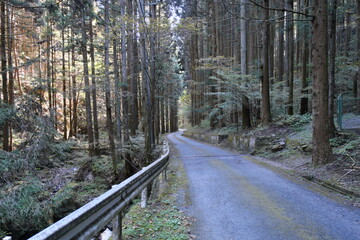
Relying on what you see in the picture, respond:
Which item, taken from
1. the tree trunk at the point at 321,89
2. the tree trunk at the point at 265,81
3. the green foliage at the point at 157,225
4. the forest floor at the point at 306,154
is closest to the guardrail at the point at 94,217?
the green foliage at the point at 157,225

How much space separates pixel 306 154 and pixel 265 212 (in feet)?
21.4

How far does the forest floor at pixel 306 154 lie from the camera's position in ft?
21.6

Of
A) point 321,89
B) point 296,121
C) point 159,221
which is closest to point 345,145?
point 321,89

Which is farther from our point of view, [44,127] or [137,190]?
[44,127]

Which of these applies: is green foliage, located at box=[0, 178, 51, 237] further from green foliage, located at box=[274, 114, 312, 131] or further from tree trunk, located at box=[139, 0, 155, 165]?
green foliage, located at box=[274, 114, 312, 131]

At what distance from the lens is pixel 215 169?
9578 millimetres

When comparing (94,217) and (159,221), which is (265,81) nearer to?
(159,221)

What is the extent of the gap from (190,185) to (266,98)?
9.94 m

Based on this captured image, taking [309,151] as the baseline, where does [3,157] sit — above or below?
above

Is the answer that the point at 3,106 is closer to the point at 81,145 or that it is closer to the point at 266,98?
the point at 266,98

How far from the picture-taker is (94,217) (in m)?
2.77

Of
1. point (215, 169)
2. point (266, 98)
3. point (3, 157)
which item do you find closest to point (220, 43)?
point (266, 98)

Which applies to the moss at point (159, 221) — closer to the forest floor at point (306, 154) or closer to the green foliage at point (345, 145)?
the forest floor at point (306, 154)

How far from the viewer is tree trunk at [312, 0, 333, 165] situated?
814 centimetres
